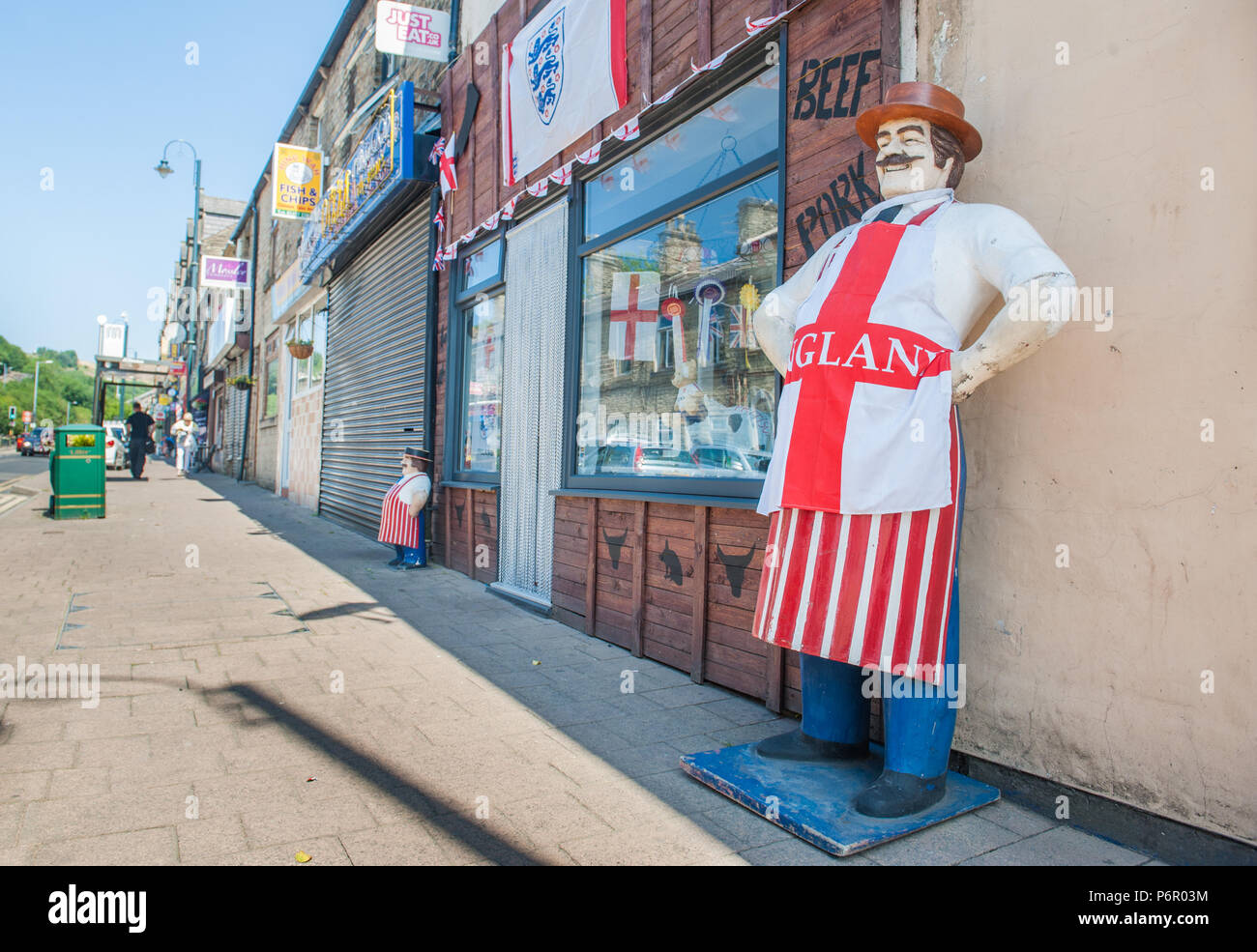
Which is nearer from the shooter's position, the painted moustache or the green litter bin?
the painted moustache

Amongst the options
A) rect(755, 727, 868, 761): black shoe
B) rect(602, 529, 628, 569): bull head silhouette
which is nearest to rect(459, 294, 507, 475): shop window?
rect(602, 529, 628, 569): bull head silhouette

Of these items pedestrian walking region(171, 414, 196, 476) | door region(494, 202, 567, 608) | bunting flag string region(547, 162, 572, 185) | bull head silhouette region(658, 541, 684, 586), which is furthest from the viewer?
pedestrian walking region(171, 414, 196, 476)

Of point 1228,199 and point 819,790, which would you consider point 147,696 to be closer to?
point 819,790

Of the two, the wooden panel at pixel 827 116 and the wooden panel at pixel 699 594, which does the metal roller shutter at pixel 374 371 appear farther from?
the wooden panel at pixel 827 116

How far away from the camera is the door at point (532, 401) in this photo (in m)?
5.54

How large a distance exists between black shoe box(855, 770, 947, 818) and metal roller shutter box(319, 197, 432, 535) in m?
6.16

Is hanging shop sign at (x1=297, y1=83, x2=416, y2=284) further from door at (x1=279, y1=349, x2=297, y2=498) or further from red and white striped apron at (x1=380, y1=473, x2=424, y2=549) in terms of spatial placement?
door at (x1=279, y1=349, x2=297, y2=498)

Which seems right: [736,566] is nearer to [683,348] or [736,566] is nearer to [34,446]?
[683,348]

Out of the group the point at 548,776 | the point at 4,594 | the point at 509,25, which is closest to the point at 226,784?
the point at 548,776

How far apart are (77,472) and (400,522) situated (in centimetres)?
583

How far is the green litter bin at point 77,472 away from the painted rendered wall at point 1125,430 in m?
10.7

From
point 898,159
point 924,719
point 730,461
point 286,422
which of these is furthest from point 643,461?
point 286,422

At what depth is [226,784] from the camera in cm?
261

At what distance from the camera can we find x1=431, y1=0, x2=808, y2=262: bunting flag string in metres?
3.70
